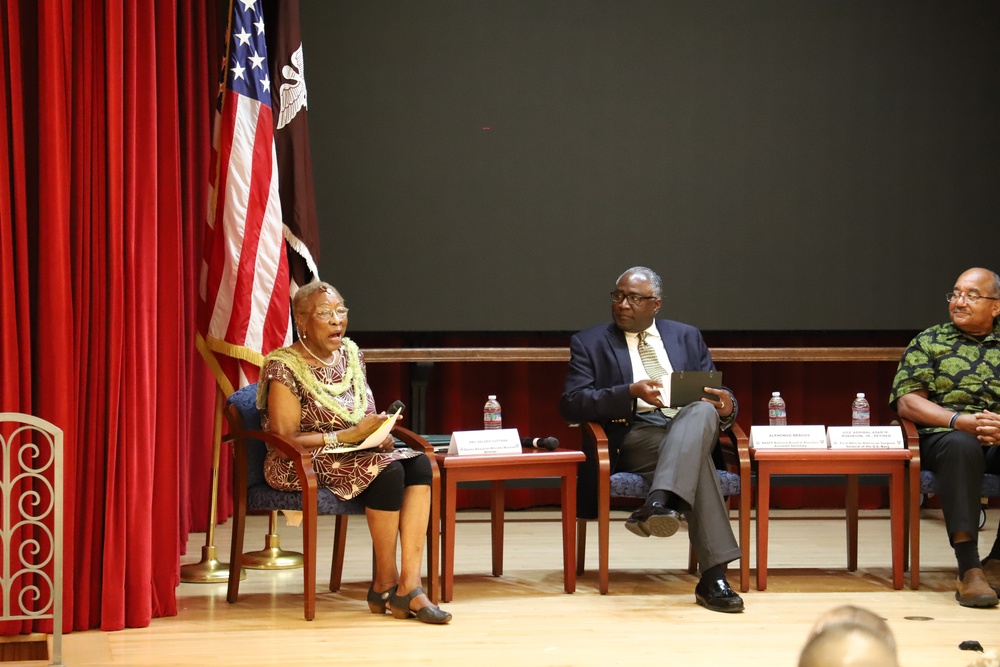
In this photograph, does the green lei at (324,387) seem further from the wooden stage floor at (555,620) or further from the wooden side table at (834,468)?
the wooden side table at (834,468)

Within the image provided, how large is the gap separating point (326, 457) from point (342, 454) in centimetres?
6

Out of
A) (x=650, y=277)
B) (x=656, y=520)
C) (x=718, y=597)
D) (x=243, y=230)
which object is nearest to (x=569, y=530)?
(x=656, y=520)

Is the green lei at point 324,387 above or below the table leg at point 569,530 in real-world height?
above

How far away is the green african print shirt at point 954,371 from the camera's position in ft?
14.8

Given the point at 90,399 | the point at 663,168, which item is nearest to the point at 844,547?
the point at 663,168

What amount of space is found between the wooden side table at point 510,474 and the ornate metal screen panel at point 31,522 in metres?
1.32

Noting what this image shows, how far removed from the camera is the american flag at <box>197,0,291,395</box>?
4648 millimetres

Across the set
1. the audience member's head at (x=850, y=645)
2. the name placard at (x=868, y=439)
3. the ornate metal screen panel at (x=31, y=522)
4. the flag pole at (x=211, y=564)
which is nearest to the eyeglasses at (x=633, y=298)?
the name placard at (x=868, y=439)

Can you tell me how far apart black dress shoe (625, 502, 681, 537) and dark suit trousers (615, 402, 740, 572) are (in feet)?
0.25

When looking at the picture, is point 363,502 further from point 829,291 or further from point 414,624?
point 829,291

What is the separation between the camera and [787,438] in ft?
14.6

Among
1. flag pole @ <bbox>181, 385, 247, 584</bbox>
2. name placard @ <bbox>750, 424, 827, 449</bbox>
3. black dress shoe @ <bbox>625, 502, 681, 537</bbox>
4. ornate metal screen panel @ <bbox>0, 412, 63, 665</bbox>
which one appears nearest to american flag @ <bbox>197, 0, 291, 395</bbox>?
flag pole @ <bbox>181, 385, 247, 584</bbox>

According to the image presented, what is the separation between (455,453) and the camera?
426 centimetres

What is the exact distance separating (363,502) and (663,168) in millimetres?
2797
